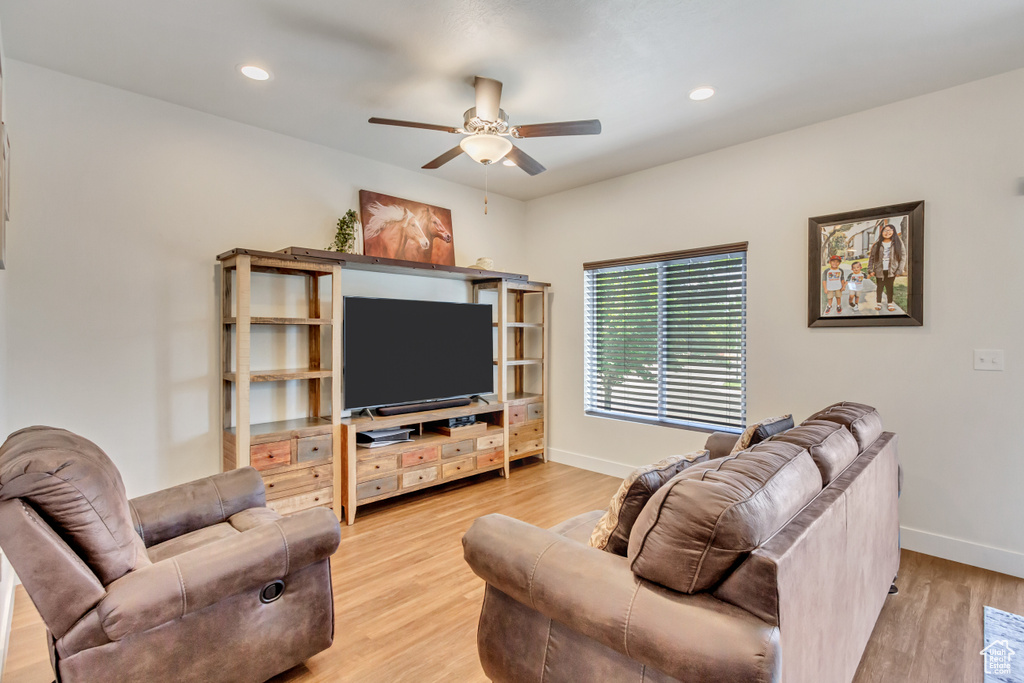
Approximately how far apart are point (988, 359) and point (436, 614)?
10.7 feet

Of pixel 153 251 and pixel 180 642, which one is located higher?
pixel 153 251

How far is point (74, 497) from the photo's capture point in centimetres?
136

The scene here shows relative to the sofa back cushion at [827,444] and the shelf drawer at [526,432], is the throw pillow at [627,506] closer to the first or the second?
the sofa back cushion at [827,444]

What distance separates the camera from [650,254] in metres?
4.16

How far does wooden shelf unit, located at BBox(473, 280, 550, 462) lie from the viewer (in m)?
4.41

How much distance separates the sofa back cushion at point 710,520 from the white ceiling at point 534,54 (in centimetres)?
194

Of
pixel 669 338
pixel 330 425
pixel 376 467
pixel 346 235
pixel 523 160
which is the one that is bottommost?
pixel 376 467

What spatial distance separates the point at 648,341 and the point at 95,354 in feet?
12.7

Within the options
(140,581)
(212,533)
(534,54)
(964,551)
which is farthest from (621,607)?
(964,551)

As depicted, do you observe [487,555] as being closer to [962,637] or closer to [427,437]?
[962,637]

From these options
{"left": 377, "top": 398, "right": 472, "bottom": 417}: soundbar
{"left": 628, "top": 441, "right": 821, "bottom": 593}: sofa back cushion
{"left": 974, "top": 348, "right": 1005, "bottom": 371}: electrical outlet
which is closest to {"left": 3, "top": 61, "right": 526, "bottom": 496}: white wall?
{"left": 377, "top": 398, "right": 472, "bottom": 417}: soundbar

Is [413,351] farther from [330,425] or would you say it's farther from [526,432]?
[526,432]

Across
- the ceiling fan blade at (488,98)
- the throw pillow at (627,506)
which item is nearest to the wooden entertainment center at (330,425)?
the ceiling fan blade at (488,98)

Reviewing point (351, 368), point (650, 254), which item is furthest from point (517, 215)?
point (351, 368)
